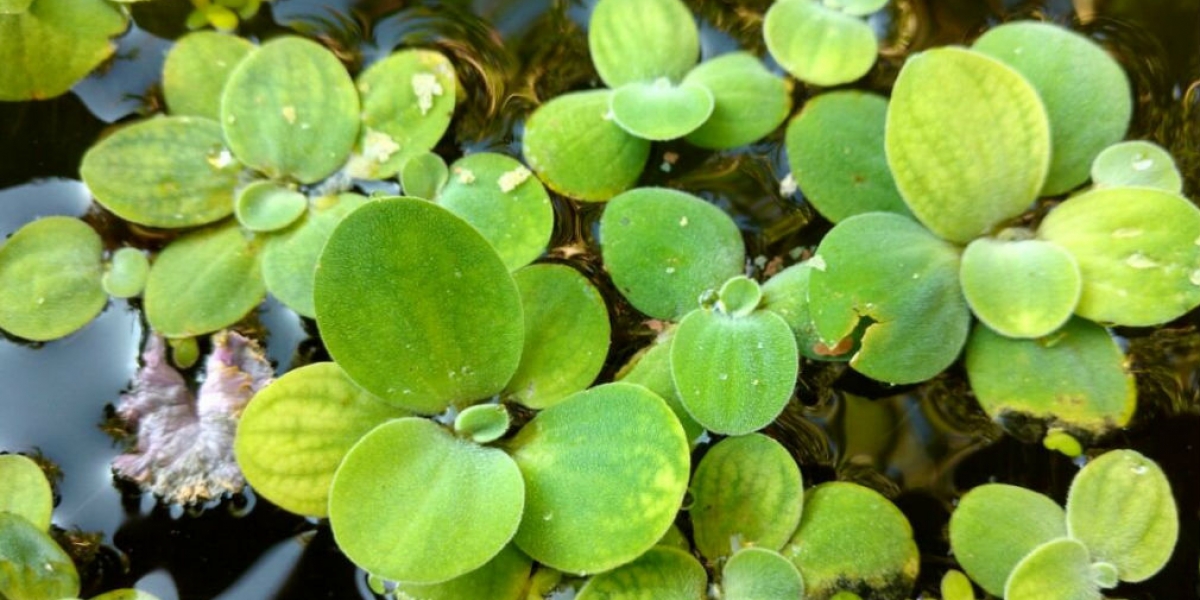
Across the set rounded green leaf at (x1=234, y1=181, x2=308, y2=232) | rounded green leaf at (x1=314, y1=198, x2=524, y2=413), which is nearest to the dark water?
rounded green leaf at (x1=234, y1=181, x2=308, y2=232)

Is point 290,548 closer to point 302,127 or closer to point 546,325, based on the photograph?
point 546,325

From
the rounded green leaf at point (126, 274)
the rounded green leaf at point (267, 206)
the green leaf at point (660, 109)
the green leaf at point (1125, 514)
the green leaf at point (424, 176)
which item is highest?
the green leaf at point (660, 109)

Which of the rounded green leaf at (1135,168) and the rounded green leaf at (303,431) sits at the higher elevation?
the rounded green leaf at (1135,168)

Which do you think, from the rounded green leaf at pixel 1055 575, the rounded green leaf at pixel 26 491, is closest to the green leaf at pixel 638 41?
the rounded green leaf at pixel 1055 575

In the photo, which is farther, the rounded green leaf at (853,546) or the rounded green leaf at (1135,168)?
the rounded green leaf at (1135,168)

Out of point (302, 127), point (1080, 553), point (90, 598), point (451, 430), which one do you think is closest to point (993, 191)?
point (1080, 553)

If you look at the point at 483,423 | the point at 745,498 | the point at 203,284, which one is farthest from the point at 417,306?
the point at 745,498

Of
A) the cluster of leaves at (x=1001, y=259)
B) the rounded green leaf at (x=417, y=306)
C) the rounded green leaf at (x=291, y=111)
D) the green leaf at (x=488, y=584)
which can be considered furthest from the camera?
the rounded green leaf at (x=291, y=111)

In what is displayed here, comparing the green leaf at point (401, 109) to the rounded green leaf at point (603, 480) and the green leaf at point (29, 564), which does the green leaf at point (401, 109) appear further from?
the green leaf at point (29, 564)
